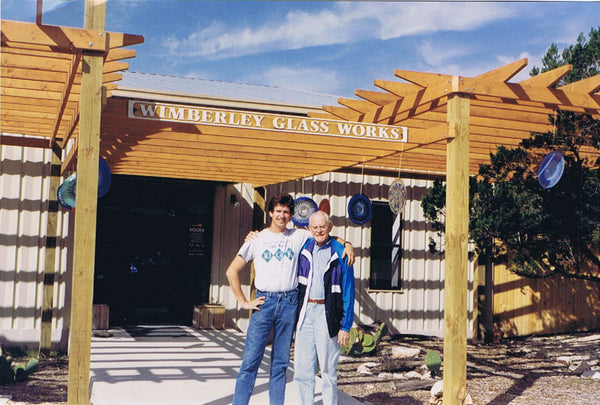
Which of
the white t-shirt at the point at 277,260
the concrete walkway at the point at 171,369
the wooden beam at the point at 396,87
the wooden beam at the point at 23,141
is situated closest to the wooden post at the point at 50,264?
the wooden beam at the point at 23,141

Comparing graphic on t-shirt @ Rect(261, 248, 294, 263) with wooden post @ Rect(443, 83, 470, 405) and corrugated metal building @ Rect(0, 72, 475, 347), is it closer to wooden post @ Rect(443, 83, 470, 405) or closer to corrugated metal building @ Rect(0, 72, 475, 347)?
wooden post @ Rect(443, 83, 470, 405)

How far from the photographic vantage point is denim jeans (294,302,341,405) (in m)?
4.87

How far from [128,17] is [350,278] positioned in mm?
45044

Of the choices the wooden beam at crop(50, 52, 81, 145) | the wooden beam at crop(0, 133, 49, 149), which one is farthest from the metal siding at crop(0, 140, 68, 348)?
the wooden beam at crop(50, 52, 81, 145)

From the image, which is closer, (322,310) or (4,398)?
(322,310)

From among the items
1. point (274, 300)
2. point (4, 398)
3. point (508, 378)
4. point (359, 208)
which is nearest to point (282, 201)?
point (274, 300)

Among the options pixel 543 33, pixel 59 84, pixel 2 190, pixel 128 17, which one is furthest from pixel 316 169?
pixel 128 17

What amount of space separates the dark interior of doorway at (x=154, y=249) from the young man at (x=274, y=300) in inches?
275

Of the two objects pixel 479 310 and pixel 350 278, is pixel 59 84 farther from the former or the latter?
pixel 479 310

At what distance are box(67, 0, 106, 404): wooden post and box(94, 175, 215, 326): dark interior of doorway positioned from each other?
6811 millimetres

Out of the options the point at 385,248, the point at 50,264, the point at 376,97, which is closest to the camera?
the point at 376,97

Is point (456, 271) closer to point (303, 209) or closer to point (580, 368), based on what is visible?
point (580, 368)

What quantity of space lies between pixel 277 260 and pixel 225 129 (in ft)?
7.26

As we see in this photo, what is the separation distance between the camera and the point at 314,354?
4.95 meters
